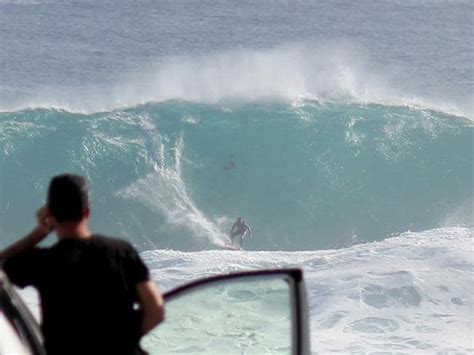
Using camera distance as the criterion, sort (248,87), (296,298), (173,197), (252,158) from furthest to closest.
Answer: (248,87)
(252,158)
(173,197)
(296,298)

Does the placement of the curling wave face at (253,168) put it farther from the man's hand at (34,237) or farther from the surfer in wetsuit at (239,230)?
the man's hand at (34,237)

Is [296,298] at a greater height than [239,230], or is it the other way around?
[296,298]

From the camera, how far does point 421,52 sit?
34.5 meters

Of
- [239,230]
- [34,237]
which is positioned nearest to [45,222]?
[34,237]

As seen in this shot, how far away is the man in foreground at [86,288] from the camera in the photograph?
2.36 m

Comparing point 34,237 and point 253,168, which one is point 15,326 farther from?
point 253,168

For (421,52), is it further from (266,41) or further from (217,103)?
(217,103)

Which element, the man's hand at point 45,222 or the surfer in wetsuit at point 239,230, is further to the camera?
the surfer in wetsuit at point 239,230

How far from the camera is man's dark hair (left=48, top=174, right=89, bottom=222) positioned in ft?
8.05

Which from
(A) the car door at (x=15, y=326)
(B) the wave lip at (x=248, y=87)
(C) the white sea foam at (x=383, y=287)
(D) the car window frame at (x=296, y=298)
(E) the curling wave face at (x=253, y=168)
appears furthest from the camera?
(B) the wave lip at (x=248, y=87)

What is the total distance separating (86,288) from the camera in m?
2.40

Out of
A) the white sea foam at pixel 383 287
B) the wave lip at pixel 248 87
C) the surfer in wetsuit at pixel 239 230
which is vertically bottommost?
the surfer in wetsuit at pixel 239 230

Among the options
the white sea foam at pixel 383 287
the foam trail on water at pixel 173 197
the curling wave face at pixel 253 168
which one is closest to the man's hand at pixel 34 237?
the white sea foam at pixel 383 287

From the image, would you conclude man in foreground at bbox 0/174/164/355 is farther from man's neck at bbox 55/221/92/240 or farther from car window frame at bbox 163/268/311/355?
car window frame at bbox 163/268/311/355
